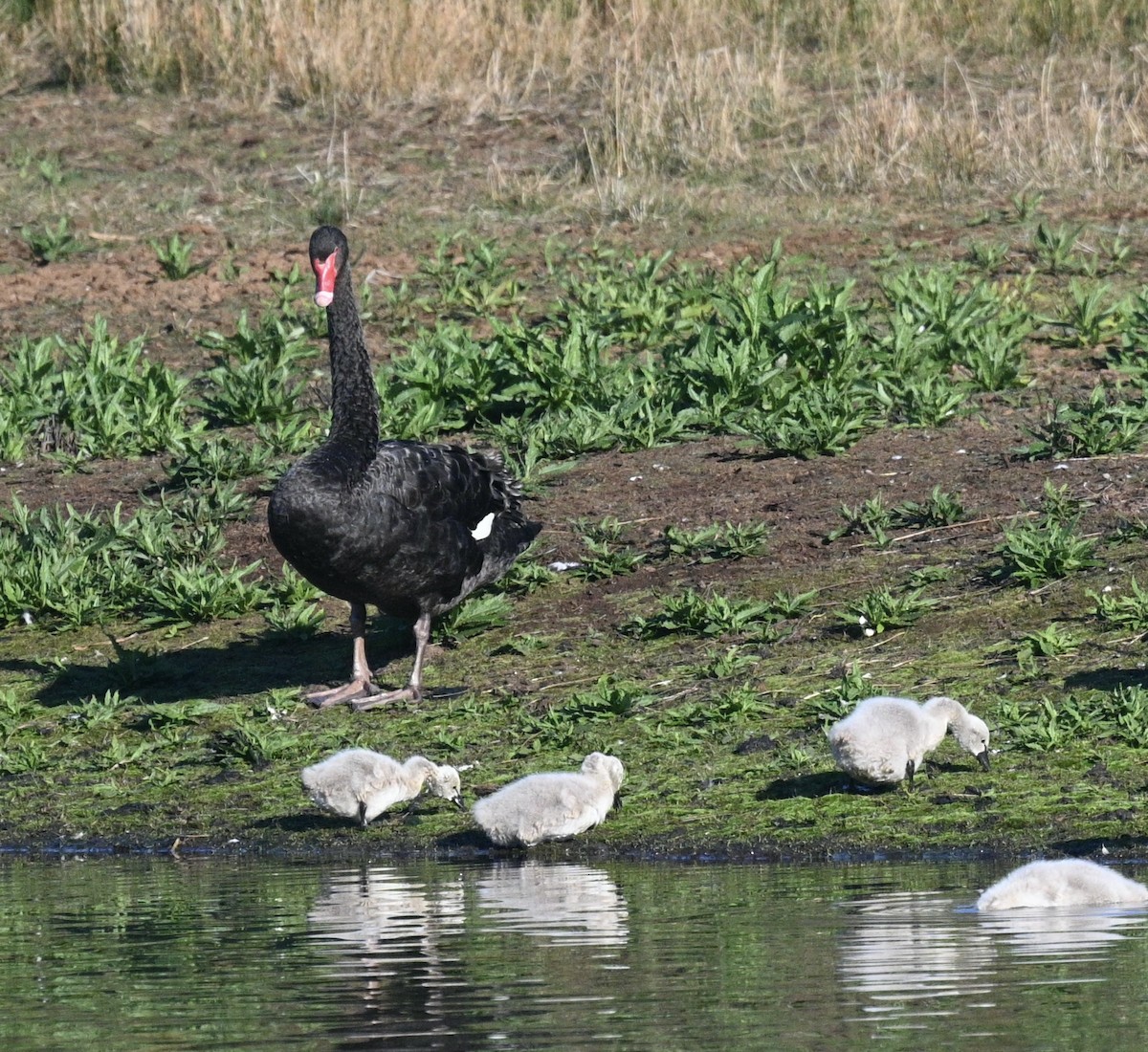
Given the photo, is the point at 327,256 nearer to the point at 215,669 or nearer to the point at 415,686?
the point at 215,669

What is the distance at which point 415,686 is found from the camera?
945 centimetres

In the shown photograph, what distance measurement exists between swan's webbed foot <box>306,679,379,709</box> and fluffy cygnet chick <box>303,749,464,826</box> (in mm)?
1561

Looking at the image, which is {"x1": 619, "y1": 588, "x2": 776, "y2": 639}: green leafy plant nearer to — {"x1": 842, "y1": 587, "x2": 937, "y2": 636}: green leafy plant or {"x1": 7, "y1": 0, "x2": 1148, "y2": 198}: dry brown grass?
{"x1": 842, "y1": 587, "x2": 937, "y2": 636}: green leafy plant

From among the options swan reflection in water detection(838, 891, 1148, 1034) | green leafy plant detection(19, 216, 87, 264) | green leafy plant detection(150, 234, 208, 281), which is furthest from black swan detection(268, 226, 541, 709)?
green leafy plant detection(19, 216, 87, 264)

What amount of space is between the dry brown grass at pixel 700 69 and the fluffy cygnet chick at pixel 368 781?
1089cm

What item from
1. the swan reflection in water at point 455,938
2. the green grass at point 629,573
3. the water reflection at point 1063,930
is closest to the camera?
the swan reflection in water at point 455,938

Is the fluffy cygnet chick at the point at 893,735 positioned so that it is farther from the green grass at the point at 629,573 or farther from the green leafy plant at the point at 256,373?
the green leafy plant at the point at 256,373

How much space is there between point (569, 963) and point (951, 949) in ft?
3.18

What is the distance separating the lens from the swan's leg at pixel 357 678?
9.45 meters

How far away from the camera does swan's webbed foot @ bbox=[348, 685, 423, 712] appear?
9.30 m

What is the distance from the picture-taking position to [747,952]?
222 inches

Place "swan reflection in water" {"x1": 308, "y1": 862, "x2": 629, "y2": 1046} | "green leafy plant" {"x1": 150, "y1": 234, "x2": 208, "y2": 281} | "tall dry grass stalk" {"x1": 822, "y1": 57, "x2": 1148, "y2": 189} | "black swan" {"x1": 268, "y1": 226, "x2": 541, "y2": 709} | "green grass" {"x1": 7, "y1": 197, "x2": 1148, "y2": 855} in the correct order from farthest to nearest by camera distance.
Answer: "tall dry grass stalk" {"x1": 822, "y1": 57, "x2": 1148, "y2": 189} < "green leafy plant" {"x1": 150, "y1": 234, "x2": 208, "y2": 281} < "black swan" {"x1": 268, "y1": 226, "x2": 541, "y2": 709} < "green grass" {"x1": 7, "y1": 197, "x2": 1148, "y2": 855} < "swan reflection in water" {"x1": 308, "y1": 862, "x2": 629, "y2": 1046}

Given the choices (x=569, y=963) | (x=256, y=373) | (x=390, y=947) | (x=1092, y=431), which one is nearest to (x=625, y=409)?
(x=256, y=373)

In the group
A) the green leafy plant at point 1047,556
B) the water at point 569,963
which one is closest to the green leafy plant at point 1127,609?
the green leafy plant at point 1047,556
